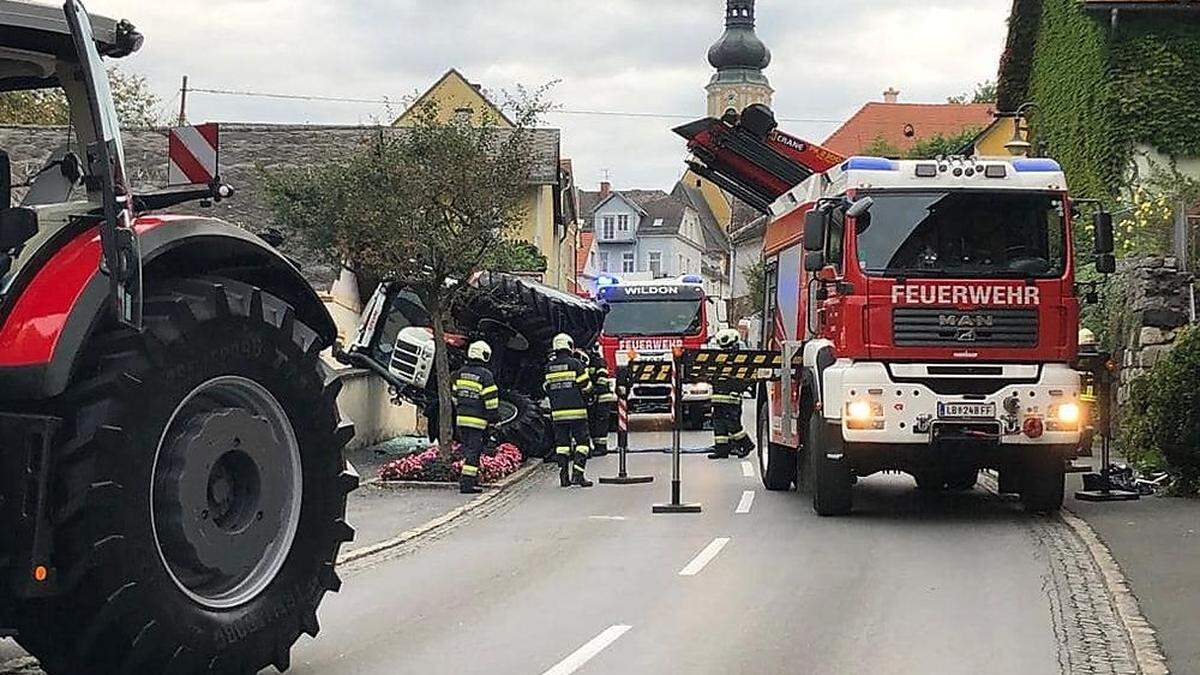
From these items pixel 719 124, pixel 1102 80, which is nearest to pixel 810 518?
pixel 719 124

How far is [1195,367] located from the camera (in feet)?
50.1

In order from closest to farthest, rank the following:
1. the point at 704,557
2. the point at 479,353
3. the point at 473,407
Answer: the point at 704,557 < the point at 473,407 < the point at 479,353

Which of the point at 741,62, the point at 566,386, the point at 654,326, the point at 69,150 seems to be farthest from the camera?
the point at 741,62

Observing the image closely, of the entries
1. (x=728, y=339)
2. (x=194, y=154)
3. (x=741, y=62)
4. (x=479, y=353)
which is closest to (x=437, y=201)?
(x=479, y=353)

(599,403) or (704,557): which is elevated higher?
(599,403)

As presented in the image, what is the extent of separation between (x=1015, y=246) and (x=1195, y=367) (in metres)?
2.38

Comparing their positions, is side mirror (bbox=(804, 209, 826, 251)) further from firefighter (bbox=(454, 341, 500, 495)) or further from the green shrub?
firefighter (bbox=(454, 341, 500, 495))

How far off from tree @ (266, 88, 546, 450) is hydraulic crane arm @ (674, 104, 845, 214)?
2.22 m

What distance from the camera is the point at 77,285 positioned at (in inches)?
219

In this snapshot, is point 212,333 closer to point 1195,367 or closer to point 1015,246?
point 1015,246

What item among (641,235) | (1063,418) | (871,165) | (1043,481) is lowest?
(1043,481)

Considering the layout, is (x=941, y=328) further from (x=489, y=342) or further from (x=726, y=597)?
(x=489, y=342)

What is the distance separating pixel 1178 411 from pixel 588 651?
8.77 meters

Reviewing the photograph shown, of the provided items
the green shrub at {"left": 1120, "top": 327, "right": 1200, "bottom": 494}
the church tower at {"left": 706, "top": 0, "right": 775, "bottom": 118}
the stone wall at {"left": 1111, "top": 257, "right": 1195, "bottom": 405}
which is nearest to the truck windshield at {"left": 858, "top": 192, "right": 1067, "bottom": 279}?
the green shrub at {"left": 1120, "top": 327, "right": 1200, "bottom": 494}
